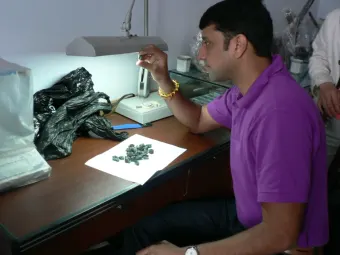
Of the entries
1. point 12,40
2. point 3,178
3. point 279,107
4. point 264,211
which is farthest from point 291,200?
point 12,40

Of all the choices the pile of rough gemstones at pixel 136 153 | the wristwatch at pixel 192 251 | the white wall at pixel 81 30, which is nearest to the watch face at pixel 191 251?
the wristwatch at pixel 192 251

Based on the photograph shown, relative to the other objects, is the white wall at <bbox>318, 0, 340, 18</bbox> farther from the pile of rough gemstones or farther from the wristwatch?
the wristwatch

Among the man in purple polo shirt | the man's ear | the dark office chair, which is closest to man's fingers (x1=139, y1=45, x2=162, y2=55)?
the man in purple polo shirt

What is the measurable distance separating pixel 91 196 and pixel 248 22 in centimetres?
71

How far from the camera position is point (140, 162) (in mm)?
1222

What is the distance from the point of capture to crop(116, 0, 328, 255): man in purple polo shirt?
0.92 m

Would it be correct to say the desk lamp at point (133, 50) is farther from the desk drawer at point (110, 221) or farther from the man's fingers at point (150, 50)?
the desk drawer at point (110, 221)

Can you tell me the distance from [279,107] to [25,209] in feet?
2.47

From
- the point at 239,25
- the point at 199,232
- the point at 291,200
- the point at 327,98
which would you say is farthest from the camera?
the point at 327,98

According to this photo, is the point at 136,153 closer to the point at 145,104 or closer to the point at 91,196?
the point at 91,196

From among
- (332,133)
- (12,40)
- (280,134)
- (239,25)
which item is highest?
(239,25)

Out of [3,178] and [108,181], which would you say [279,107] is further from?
[3,178]

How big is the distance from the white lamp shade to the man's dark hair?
34 cm

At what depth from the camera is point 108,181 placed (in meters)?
1.10
